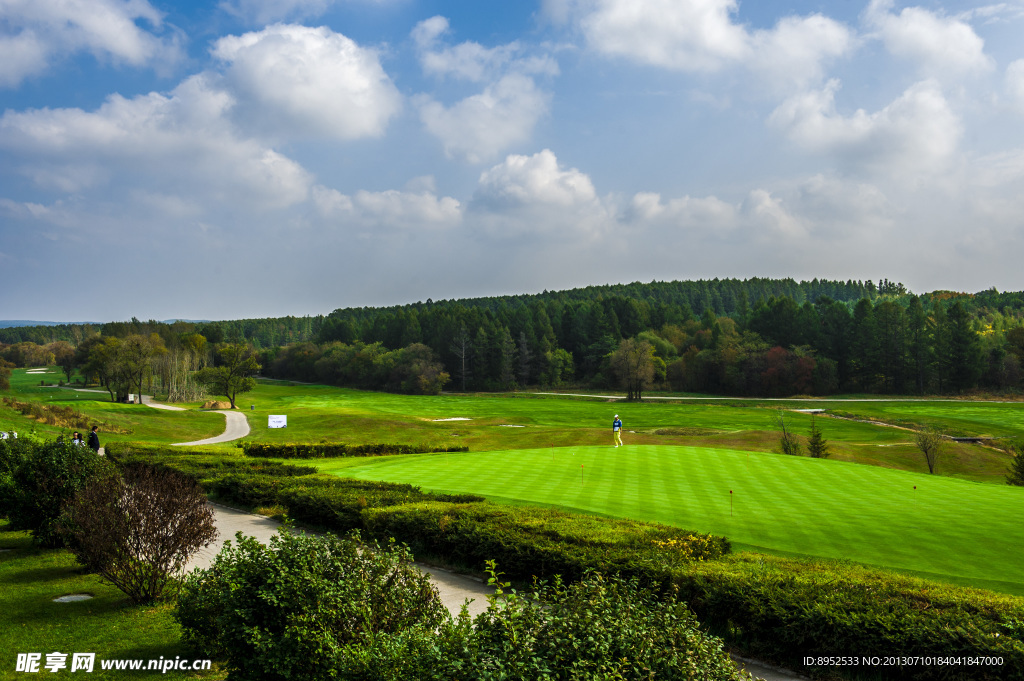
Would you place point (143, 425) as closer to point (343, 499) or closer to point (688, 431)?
point (343, 499)

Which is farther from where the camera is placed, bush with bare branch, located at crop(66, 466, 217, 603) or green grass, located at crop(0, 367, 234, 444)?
green grass, located at crop(0, 367, 234, 444)

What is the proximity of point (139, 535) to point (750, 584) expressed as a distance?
32.1ft

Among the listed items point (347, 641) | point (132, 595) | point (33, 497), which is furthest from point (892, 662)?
point (33, 497)

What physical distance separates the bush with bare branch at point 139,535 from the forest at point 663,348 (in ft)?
324

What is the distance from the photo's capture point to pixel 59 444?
1450cm

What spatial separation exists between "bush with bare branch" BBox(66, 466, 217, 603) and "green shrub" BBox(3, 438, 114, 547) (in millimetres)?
3331

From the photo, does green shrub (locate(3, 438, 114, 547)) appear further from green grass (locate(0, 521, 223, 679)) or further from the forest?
the forest

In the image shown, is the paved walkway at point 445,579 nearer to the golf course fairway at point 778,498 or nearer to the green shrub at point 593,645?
the green shrub at point 593,645

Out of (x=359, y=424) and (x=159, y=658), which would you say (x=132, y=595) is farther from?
(x=359, y=424)

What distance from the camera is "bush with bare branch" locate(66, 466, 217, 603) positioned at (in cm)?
1012

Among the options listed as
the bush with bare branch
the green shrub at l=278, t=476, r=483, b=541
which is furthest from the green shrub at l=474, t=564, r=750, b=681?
the green shrub at l=278, t=476, r=483, b=541

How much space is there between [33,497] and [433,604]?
12299mm

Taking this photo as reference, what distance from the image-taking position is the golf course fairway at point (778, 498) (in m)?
13.0

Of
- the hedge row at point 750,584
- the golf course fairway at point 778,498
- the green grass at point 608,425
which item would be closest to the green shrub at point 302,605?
the hedge row at point 750,584
